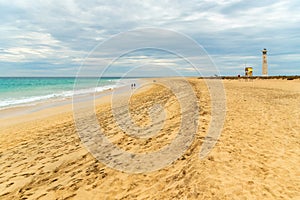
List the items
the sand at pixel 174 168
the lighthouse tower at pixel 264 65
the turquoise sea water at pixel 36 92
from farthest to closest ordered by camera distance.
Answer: the lighthouse tower at pixel 264 65 < the turquoise sea water at pixel 36 92 < the sand at pixel 174 168

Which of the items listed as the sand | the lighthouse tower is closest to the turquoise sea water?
the sand

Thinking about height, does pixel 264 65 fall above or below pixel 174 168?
above

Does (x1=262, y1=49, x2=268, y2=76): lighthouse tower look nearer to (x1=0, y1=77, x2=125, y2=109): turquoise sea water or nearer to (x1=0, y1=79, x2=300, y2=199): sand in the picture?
(x1=0, y1=77, x2=125, y2=109): turquoise sea water

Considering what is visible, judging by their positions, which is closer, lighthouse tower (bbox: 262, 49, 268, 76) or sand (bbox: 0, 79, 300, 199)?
sand (bbox: 0, 79, 300, 199)

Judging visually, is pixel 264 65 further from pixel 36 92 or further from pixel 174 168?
pixel 174 168

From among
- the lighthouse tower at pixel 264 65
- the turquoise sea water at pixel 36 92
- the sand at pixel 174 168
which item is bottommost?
the sand at pixel 174 168

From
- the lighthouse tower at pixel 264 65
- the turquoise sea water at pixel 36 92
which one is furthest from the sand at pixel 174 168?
the lighthouse tower at pixel 264 65

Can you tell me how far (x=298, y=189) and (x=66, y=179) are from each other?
642 cm

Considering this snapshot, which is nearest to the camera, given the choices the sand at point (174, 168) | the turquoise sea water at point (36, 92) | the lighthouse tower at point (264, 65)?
the sand at point (174, 168)

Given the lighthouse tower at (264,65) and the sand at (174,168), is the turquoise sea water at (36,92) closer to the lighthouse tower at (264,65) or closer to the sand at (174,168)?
the sand at (174,168)

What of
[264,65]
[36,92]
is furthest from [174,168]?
[264,65]

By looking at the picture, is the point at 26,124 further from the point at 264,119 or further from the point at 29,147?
the point at 264,119

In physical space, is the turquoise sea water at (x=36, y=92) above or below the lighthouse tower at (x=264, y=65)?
below

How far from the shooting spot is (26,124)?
1495 cm
